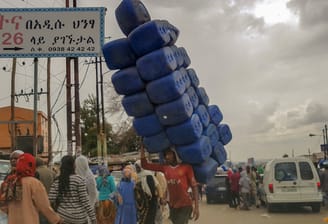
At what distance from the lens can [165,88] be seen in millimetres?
9273

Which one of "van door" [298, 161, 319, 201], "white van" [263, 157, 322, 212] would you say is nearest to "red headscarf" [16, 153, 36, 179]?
"white van" [263, 157, 322, 212]

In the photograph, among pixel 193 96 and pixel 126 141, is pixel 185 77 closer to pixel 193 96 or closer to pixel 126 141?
pixel 193 96

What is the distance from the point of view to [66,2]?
886 inches

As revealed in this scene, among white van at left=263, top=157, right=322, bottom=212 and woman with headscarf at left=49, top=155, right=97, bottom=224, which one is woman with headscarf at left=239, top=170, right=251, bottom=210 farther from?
woman with headscarf at left=49, top=155, right=97, bottom=224

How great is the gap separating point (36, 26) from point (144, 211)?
5.99 meters

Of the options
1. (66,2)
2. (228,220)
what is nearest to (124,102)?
(228,220)

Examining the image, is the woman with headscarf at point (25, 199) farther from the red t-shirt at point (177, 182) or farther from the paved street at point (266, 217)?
the paved street at point (266, 217)

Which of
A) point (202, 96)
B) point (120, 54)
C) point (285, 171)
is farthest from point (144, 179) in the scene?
point (285, 171)

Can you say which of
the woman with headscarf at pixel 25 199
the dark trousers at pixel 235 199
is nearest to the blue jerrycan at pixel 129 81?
the woman with headscarf at pixel 25 199

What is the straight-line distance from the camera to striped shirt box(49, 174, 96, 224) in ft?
21.4

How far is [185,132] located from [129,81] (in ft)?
4.63

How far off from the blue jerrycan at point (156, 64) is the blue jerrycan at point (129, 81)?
0.43 feet


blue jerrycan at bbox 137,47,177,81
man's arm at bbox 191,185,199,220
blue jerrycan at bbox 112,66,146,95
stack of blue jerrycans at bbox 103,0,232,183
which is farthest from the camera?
blue jerrycan at bbox 112,66,146,95

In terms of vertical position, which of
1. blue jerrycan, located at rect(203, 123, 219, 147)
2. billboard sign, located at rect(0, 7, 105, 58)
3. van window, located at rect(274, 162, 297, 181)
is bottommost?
van window, located at rect(274, 162, 297, 181)
